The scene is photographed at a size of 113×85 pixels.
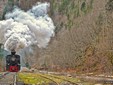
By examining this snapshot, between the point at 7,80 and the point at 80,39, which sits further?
the point at 80,39

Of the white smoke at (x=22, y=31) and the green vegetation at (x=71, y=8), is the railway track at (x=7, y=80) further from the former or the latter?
the green vegetation at (x=71, y=8)

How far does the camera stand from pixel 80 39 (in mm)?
76312

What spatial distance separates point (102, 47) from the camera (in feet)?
215

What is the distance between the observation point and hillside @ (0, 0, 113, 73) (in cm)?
6481

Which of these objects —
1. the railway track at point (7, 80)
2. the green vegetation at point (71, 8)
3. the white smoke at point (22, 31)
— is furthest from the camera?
the green vegetation at point (71, 8)

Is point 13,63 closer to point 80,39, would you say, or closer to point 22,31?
point 22,31

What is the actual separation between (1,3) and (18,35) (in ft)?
211

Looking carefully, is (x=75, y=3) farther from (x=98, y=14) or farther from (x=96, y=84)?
(x=96, y=84)

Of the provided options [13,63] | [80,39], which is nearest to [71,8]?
[80,39]

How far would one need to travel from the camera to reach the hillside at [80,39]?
213 ft

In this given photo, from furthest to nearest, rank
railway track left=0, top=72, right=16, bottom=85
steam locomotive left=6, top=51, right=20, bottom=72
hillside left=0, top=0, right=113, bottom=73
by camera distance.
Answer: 1. hillside left=0, top=0, right=113, bottom=73
2. railway track left=0, top=72, right=16, bottom=85
3. steam locomotive left=6, top=51, right=20, bottom=72

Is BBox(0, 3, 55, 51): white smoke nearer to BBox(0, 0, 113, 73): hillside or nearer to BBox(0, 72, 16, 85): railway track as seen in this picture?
BBox(0, 72, 16, 85): railway track

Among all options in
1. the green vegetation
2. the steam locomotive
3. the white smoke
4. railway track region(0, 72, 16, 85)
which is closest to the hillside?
the green vegetation

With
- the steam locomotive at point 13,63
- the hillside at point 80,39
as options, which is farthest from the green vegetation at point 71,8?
the steam locomotive at point 13,63
